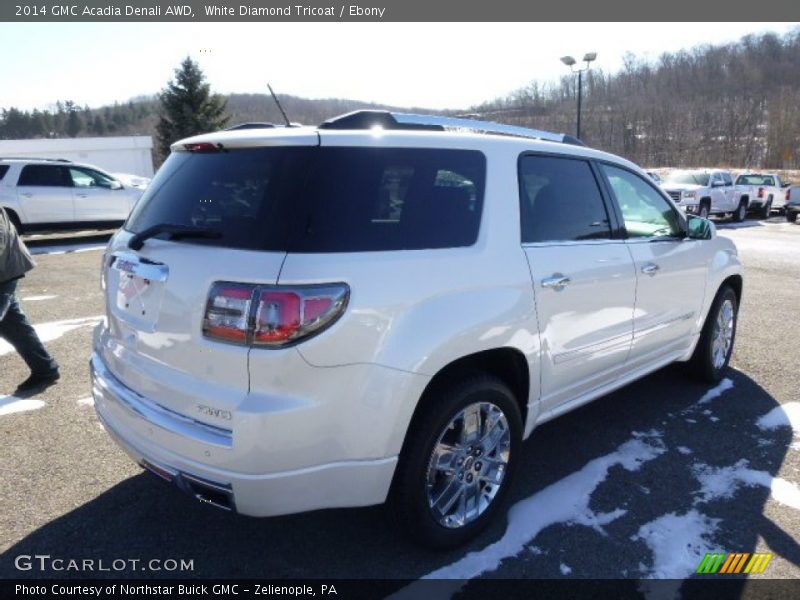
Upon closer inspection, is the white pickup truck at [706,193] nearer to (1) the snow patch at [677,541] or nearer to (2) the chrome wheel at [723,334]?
(2) the chrome wheel at [723,334]

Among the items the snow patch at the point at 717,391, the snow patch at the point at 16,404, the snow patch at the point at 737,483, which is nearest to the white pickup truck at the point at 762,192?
the snow patch at the point at 717,391

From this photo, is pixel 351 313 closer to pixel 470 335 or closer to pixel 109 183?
pixel 470 335

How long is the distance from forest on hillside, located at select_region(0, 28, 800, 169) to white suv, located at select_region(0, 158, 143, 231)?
5760cm

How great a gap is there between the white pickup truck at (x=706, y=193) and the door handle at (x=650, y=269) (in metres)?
16.7

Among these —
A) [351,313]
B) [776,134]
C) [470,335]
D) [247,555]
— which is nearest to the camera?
[351,313]

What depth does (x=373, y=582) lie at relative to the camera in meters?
2.52

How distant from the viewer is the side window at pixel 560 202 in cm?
298

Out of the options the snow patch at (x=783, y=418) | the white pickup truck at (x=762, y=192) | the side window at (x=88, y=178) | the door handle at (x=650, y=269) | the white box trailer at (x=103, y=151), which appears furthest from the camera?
the white box trailer at (x=103, y=151)

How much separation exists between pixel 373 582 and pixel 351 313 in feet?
4.01

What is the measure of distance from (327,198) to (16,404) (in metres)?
3.39

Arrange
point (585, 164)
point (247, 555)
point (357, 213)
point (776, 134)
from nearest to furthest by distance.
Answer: point (357, 213) < point (247, 555) < point (585, 164) < point (776, 134)

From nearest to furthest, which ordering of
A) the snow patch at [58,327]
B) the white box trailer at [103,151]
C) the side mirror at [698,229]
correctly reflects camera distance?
the side mirror at [698,229], the snow patch at [58,327], the white box trailer at [103,151]

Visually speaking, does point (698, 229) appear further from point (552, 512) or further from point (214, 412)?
point (214, 412)

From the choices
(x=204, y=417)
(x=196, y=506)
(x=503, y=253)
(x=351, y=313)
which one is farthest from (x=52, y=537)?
(x=503, y=253)
